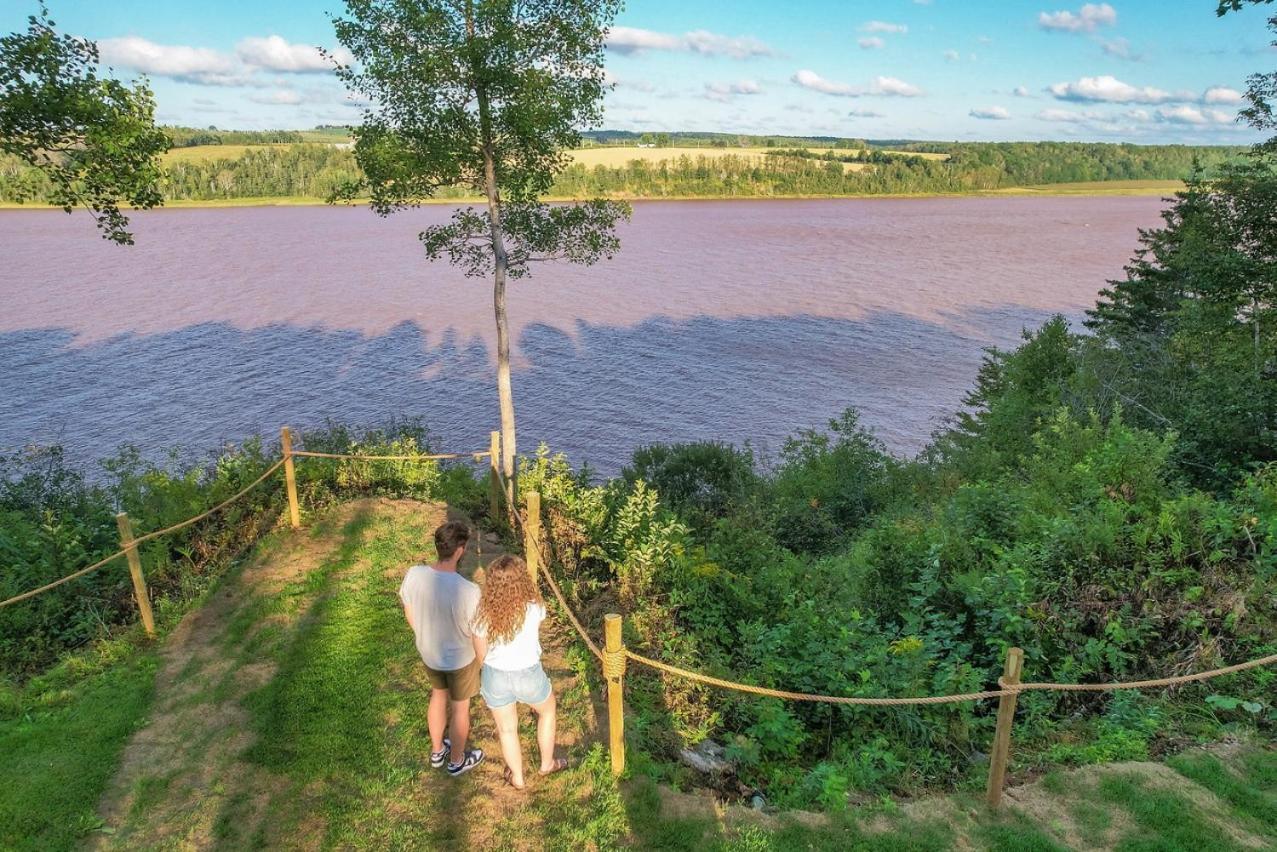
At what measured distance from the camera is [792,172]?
6043 inches

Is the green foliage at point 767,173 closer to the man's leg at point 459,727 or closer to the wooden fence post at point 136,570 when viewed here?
the wooden fence post at point 136,570

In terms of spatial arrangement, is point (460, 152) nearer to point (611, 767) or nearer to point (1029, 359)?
point (611, 767)

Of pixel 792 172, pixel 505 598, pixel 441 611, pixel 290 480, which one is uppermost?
pixel 792 172

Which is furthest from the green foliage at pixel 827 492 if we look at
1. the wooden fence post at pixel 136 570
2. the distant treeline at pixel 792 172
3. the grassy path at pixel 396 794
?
the distant treeline at pixel 792 172

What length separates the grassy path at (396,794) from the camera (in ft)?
16.5

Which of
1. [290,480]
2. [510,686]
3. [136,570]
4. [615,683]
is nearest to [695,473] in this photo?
[290,480]

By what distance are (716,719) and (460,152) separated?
32.3ft

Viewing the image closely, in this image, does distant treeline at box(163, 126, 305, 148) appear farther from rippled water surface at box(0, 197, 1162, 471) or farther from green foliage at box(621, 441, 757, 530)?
green foliage at box(621, 441, 757, 530)

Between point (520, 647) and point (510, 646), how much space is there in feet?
0.23

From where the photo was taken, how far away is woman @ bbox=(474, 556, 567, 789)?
15.9 ft

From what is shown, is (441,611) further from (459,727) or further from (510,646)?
(459,727)

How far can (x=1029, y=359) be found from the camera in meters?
23.1

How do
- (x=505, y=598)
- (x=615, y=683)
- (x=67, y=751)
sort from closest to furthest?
(x=505, y=598), (x=615, y=683), (x=67, y=751)

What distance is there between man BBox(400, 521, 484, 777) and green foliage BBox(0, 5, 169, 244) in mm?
7512
